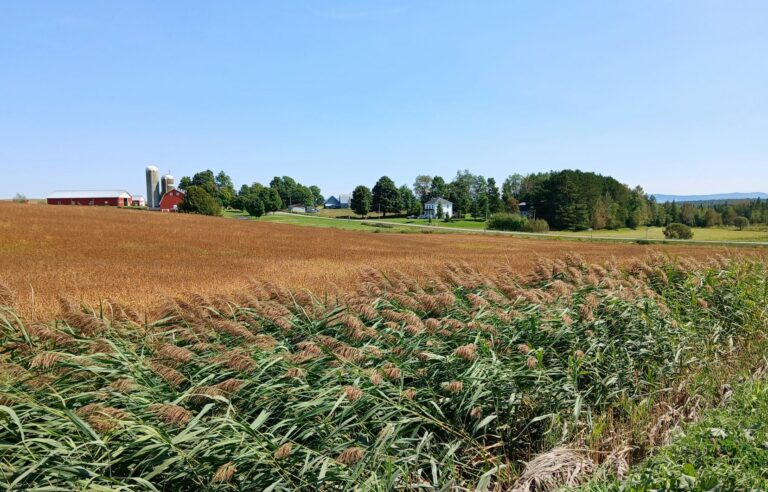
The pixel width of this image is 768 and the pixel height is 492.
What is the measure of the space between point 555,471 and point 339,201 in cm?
18577

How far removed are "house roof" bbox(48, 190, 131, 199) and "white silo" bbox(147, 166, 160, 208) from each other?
4.67m

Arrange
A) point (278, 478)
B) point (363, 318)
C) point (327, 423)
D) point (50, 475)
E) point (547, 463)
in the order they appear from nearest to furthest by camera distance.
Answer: point (50, 475) < point (278, 478) < point (327, 423) < point (547, 463) < point (363, 318)

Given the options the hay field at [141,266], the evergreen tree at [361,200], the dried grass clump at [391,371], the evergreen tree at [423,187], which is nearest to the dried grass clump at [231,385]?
the dried grass clump at [391,371]

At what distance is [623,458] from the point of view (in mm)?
4578

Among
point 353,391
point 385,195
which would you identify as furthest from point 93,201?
point 353,391

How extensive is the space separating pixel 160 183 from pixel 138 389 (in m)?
124

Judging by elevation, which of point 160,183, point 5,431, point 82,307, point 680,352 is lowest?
point 680,352

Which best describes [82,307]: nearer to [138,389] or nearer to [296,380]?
[138,389]

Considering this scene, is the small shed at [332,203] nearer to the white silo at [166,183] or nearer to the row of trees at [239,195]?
the row of trees at [239,195]

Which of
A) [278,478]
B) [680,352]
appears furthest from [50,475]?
[680,352]

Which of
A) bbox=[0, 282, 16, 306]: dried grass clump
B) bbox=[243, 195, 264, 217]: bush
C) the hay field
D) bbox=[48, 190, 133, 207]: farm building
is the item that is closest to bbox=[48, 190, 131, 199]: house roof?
bbox=[48, 190, 133, 207]: farm building

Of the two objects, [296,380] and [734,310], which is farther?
[734,310]

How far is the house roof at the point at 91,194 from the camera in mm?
107062

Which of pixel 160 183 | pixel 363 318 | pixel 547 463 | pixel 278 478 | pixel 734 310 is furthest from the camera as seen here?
pixel 160 183
